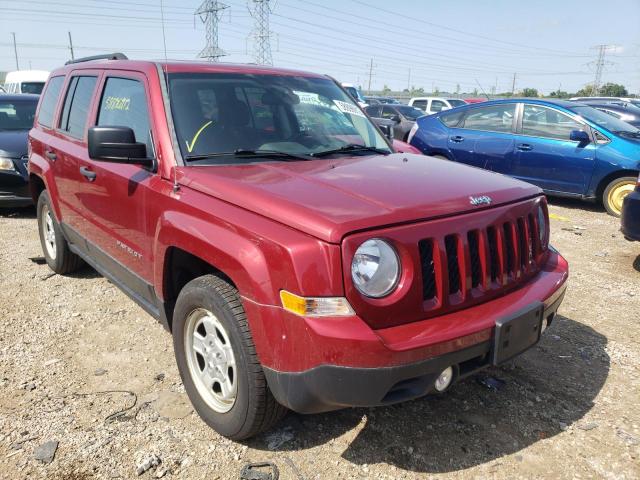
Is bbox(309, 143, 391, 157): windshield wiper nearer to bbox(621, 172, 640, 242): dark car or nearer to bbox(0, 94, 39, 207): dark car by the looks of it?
bbox(621, 172, 640, 242): dark car

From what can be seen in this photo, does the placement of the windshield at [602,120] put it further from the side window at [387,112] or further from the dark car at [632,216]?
the side window at [387,112]

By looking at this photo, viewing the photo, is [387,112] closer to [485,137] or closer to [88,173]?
[485,137]

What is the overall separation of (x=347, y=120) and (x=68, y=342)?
8.31 ft

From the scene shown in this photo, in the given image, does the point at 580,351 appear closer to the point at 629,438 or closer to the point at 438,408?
the point at 629,438

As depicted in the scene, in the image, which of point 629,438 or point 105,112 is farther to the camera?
point 105,112

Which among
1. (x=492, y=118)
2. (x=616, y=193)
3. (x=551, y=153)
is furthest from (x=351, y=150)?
(x=492, y=118)

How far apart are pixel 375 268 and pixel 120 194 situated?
6.25 feet

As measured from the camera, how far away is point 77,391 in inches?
123

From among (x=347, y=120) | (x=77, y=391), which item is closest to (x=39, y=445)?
(x=77, y=391)

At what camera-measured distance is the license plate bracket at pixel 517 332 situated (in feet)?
7.48

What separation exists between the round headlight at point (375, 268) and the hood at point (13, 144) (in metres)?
6.68

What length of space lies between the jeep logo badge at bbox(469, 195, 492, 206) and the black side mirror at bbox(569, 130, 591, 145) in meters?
5.89

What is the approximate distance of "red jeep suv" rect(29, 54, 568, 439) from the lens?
205 cm

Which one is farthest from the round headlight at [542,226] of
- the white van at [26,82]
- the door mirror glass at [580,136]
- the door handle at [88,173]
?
the white van at [26,82]
